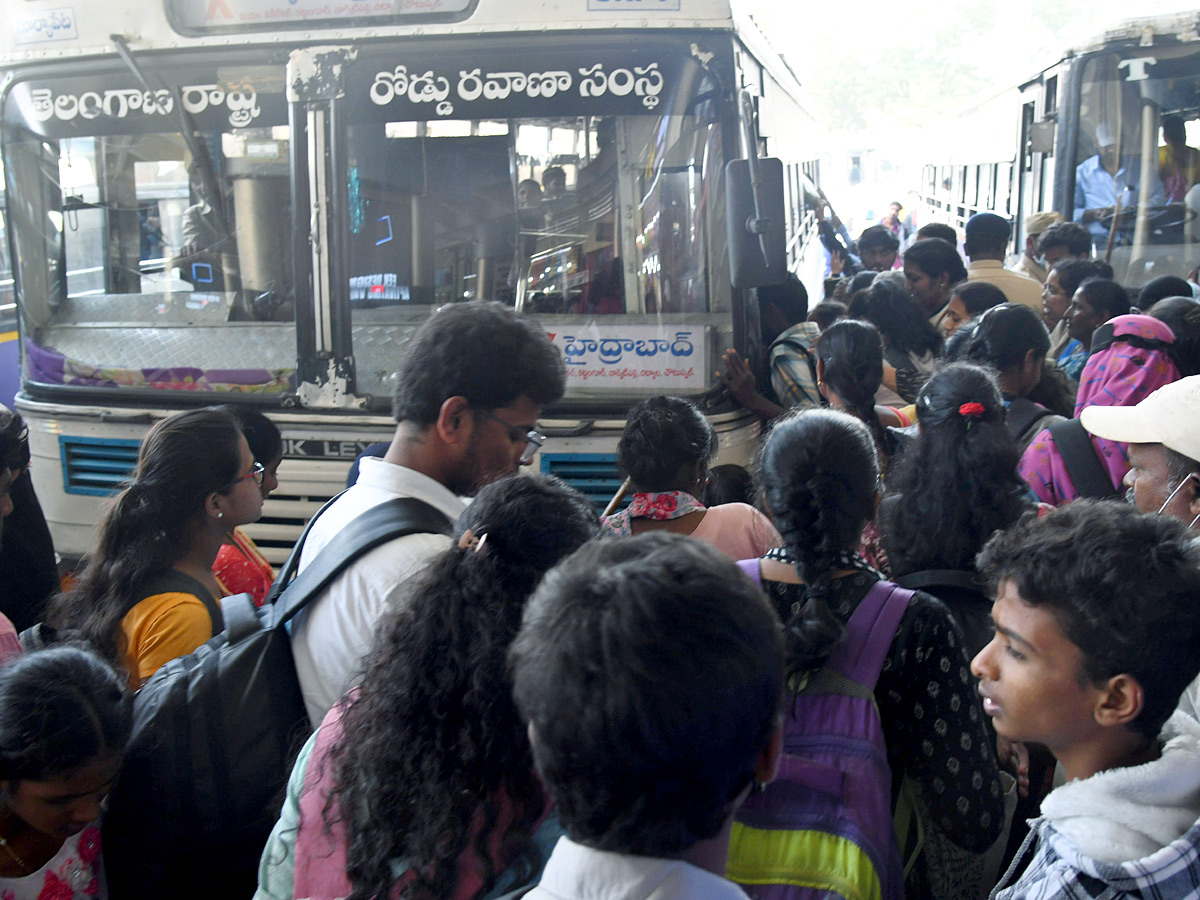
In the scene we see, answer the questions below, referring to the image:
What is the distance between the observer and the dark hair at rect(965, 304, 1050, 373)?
128 inches

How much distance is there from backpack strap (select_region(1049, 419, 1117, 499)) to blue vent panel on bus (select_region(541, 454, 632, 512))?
1.66m

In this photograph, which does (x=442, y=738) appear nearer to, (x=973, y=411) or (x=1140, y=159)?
(x=973, y=411)

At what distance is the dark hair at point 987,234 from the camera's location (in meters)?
5.72

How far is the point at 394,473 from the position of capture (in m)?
2.03

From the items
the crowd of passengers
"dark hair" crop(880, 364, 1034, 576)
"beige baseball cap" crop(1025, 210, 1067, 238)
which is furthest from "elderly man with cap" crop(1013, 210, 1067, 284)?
"dark hair" crop(880, 364, 1034, 576)

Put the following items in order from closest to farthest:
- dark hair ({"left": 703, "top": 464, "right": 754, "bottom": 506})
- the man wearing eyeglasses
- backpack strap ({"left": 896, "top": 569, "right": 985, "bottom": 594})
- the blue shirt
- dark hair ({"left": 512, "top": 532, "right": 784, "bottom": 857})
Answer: dark hair ({"left": 512, "top": 532, "right": 784, "bottom": 857}), the man wearing eyeglasses, backpack strap ({"left": 896, "top": 569, "right": 985, "bottom": 594}), dark hair ({"left": 703, "top": 464, "right": 754, "bottom": 506}), the blue shirt

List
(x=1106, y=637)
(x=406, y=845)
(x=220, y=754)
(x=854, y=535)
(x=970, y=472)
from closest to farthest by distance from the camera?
(x=406, y=845) < (x=1106, y=637) < (x=220, y=754) < (x=854, y=535) < (x=970, y=472)

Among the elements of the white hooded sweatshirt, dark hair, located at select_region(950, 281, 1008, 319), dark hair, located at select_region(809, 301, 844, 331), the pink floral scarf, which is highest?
dark hair, located at select_region(950, 281, 1008, 319)

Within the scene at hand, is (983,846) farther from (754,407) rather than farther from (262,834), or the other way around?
(754,407)

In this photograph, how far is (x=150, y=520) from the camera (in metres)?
2.41

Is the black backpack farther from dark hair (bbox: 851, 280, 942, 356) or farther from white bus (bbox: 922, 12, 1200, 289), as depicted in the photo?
white bus (bbox: 922, 12, 1200, 289)

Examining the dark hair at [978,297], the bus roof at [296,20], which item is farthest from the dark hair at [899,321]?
the bus roof at [296,20]

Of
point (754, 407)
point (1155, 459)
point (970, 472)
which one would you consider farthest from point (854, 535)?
point (754, 407)

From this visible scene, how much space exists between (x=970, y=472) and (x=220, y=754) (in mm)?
1761
